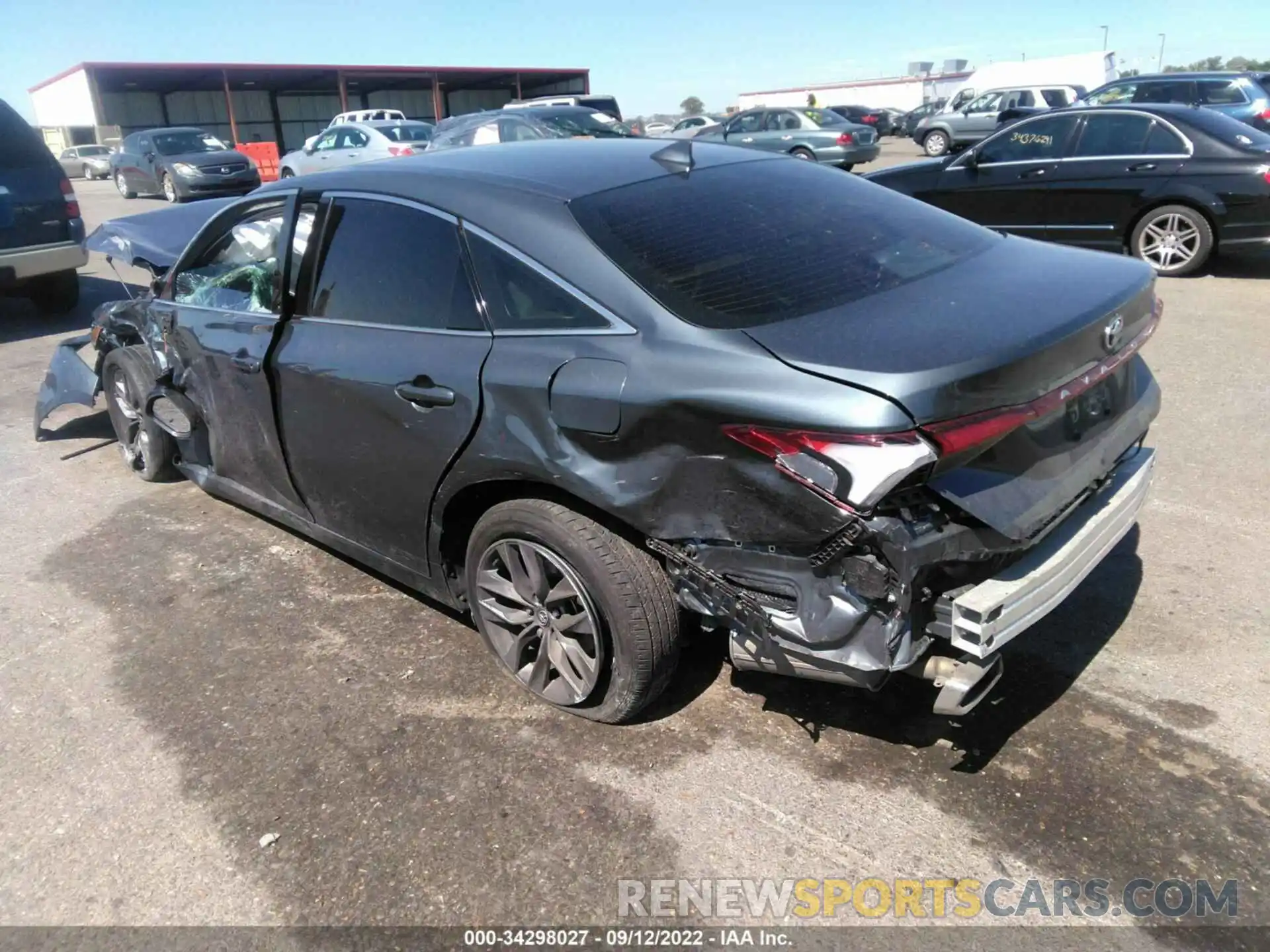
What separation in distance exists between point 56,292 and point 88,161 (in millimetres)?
27576

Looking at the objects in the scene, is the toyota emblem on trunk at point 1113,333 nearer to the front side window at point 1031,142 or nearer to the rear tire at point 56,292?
the front side window at point 1031,142

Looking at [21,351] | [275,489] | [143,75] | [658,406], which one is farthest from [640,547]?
[143,75]

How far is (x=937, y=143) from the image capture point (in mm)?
26500

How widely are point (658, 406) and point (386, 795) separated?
137 centimetres

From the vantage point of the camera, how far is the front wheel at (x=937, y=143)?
1034 inches

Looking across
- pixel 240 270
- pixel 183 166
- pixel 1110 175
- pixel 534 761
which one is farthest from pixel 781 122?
pixel 534 761

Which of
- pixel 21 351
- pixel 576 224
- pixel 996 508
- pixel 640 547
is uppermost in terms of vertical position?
pixel 576 224

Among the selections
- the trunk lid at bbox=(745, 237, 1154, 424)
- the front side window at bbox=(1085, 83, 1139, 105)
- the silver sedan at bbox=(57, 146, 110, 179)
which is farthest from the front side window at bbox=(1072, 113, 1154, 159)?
the silver sedan at bbox=(57, 146, 110, 179)

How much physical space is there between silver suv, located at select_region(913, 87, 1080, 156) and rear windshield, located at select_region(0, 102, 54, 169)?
20.3 metres

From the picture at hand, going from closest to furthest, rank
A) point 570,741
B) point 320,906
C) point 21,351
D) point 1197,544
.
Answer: point 320,906
point 570,741
point 1197,544
point 21,351

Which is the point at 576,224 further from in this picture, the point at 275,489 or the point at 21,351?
the point at 21,351

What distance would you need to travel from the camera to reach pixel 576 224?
8.95 ft

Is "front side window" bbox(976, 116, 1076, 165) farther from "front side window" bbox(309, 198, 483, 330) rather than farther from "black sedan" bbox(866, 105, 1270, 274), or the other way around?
"front side window" bbox(309, 198, 483, 330)

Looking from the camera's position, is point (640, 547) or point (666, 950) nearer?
point (666, 950)
